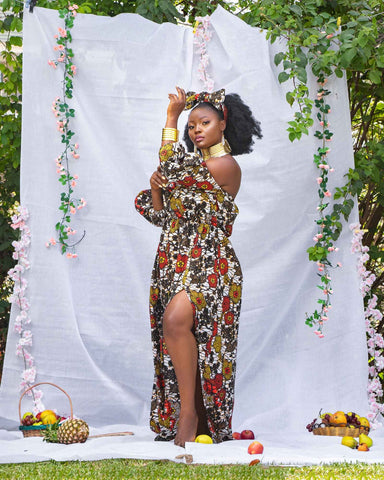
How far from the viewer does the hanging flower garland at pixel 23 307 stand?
4.70 meters

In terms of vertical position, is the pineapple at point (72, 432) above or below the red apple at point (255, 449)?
below

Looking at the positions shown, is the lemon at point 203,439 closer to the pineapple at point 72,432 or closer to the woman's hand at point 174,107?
the pineapple at point 72,432

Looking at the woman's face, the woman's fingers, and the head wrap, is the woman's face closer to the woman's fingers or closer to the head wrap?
the head wrap

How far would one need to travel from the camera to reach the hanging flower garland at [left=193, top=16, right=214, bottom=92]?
4.94m

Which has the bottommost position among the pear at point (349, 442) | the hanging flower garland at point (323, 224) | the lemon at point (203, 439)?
the pear at point (349, 442)

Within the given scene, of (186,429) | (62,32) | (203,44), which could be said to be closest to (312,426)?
(186,429)

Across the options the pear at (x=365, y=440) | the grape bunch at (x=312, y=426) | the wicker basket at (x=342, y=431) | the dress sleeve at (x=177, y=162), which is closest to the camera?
the dress sleeve at (x=177, y=162)

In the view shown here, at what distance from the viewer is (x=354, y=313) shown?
490 centimetres

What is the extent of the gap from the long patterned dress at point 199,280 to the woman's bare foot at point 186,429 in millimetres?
156

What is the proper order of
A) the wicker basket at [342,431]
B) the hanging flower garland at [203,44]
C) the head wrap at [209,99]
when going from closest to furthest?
the head wrap at [209,99]
the wicker basket at [342,431]
the hanging flower garland at [203,44]

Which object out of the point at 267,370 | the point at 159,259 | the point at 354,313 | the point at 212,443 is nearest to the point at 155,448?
the point at 212,443

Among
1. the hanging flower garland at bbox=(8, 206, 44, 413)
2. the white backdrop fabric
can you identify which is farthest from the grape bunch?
the hanging flower garland at bbox=(8, 206, 44, 413)

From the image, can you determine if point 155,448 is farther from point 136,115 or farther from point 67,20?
point 67,20

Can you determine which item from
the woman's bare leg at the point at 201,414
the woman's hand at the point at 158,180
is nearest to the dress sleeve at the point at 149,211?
the woman's hand at the point at 158,180
